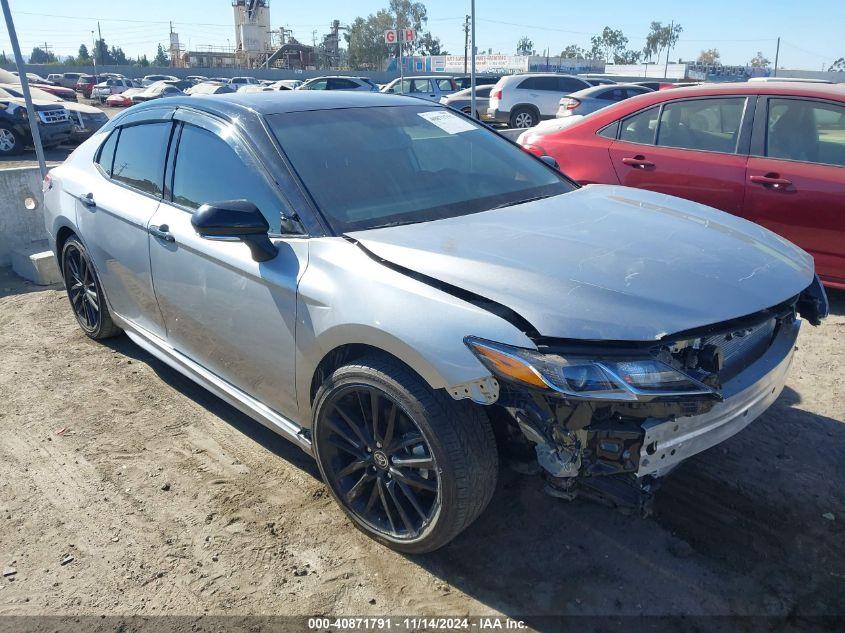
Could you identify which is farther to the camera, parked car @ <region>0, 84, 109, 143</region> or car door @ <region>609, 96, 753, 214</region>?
parked car @ <region>0, 84, 109, 143</region>

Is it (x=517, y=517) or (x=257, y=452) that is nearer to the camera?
(x=517, y=517)

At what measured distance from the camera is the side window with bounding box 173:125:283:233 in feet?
9.18

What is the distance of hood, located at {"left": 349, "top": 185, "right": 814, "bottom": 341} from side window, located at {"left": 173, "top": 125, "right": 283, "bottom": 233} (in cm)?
49

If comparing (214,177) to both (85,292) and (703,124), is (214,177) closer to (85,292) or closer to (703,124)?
(85,292)

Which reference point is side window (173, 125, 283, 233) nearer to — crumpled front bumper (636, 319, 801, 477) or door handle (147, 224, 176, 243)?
door handle (147, 224, 176, 243)

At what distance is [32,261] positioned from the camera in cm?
605

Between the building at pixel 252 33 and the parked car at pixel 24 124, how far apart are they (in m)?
62.9

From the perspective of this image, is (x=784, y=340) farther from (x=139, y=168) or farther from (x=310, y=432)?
(x=139, y=168)

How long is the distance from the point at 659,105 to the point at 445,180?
3057 mm

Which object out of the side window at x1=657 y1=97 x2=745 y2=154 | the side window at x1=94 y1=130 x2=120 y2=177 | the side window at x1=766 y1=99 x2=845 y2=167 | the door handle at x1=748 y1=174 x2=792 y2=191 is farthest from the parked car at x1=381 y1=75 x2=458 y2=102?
the side window at x1=94 y1=130 x2=120 y2=177

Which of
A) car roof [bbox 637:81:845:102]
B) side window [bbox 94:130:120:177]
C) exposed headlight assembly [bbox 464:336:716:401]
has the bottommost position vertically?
exposed headlight assembly [bbox 464:336:716:401]

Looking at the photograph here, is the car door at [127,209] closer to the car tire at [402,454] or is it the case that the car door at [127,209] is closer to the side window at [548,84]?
the car tire at [402,454]

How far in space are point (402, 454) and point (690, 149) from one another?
390cm

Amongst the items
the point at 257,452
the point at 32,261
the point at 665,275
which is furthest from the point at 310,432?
the point at 32,261
